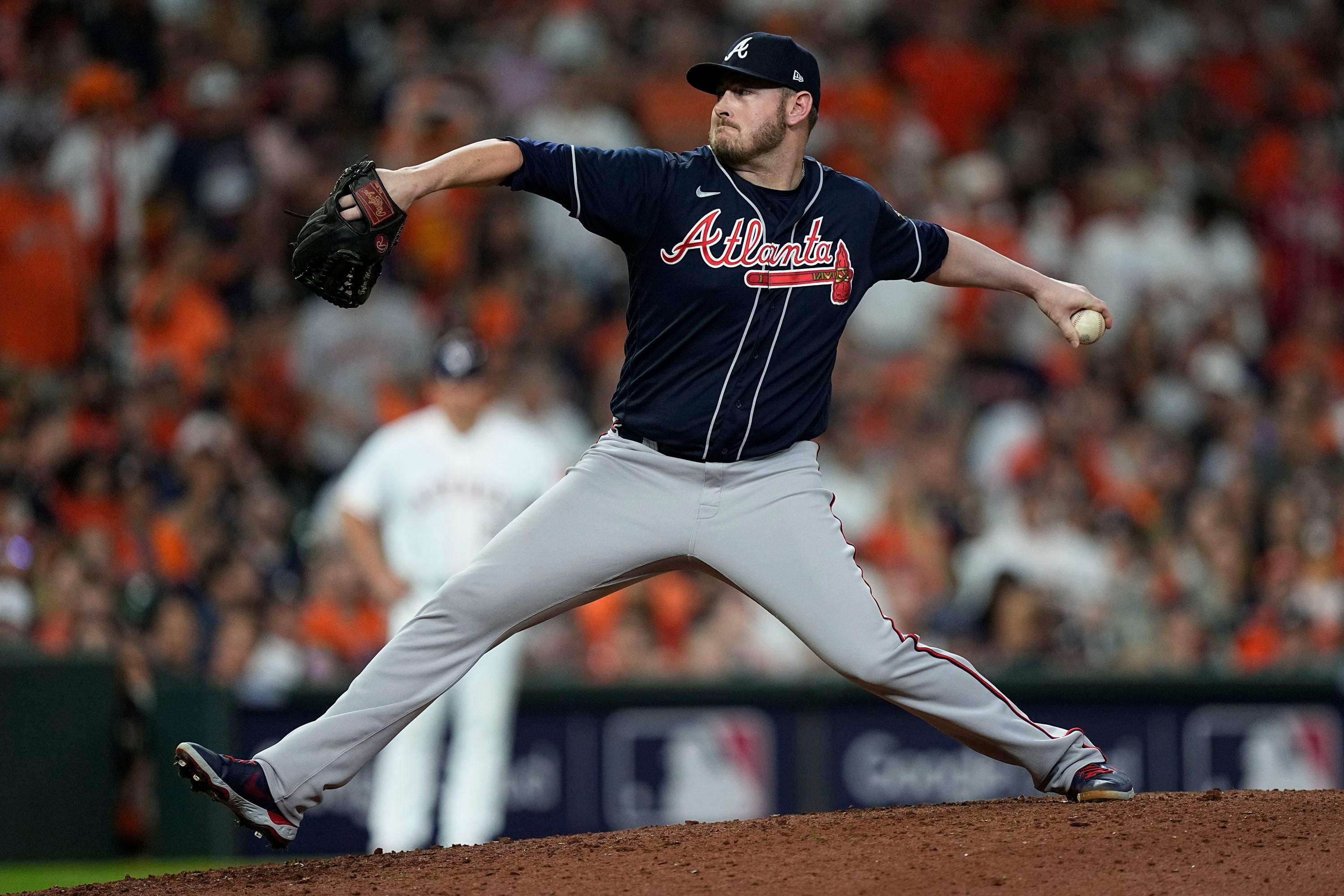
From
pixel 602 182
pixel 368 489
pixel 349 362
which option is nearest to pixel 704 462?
pixel 602 182

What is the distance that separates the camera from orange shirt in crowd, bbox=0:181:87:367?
397 inches

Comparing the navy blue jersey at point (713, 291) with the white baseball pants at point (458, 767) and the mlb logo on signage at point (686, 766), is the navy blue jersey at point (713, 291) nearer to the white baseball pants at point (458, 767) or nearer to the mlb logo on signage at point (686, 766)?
the white baseball pants at point (458, 767)

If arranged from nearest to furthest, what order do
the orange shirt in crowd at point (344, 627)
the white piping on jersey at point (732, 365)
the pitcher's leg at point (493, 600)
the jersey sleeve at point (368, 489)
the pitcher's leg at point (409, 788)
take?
the pitcher's leg at point (493, 600), the white piping on jersey at point (732, 365), the pitcher's leg at point (409, 788), the jersey sleeve at point (368, 489), the orange shirt in crowd at point (344, 627)

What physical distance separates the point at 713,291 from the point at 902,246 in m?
0.71

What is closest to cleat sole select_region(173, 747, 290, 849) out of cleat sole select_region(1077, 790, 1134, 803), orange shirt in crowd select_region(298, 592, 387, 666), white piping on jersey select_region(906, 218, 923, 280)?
cleat sole select_region(1077, 790, 1134, 803)

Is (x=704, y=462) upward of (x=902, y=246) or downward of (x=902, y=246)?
downward

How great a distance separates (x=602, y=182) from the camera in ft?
14.7

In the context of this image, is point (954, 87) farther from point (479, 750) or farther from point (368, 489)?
point (479, 750)

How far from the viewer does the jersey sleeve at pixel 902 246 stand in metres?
4.94

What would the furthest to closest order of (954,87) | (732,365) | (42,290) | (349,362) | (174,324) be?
(954,87) → (349,362) → (174,324) → (42,290) → (732,365)

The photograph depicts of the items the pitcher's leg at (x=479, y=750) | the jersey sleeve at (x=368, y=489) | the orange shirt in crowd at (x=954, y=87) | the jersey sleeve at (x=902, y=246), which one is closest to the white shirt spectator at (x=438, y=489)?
the jersey sleeve at (x=368, y=489)

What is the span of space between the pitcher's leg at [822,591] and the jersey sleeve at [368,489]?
3.25 metres

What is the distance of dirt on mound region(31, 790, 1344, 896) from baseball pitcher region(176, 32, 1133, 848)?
274mm

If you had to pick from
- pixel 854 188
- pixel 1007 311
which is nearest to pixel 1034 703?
pixel 1007 311
